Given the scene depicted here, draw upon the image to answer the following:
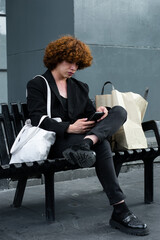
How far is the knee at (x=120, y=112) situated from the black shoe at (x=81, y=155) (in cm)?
51

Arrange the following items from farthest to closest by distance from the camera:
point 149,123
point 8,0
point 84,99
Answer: point 8,0 < point 149,123 < point 84,99

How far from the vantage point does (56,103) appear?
3.97 metres

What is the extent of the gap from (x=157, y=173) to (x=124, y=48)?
5.35ft

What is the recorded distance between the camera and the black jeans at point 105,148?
11.7 feet

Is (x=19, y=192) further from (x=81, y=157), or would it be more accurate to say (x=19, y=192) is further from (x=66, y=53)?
(x=66, y=53)

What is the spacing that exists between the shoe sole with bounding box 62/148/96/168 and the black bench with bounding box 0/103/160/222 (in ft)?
0.67

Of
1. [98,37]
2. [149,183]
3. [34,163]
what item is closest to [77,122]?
[34,163]

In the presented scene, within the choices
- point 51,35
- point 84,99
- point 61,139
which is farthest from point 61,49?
point 51,35

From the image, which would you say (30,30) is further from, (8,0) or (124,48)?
(124,48)

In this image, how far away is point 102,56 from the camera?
19.3 ft

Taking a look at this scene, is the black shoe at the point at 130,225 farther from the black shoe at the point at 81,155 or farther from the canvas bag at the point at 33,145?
the canvas bag at the point at 33,145

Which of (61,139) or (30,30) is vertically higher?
(30,30)

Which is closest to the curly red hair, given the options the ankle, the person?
the person

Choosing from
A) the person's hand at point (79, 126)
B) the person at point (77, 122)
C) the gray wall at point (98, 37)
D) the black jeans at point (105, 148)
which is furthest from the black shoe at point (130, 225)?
the gray wall at point (98, 37)
